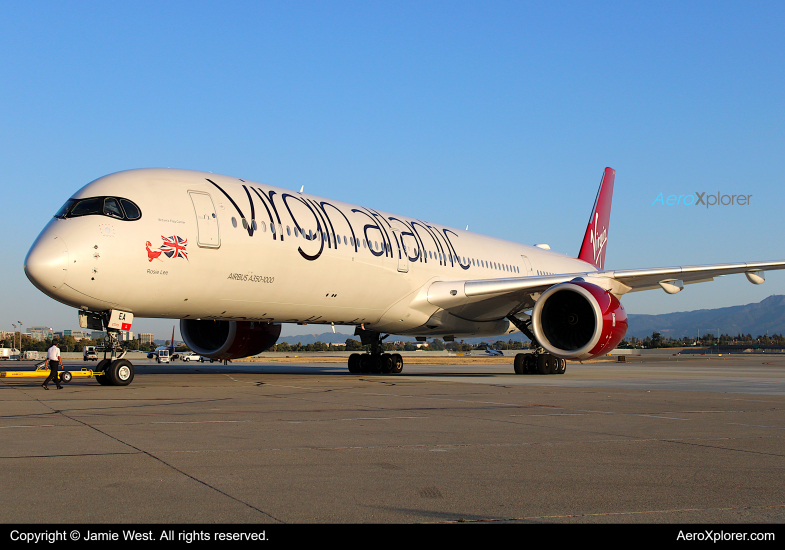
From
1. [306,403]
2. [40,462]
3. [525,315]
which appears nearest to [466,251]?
[525,315]

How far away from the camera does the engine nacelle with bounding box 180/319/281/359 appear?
1756 cm

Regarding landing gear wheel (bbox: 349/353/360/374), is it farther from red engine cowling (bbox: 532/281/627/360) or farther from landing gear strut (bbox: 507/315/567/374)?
red engine cowling (bbox: 532/281/627/360)

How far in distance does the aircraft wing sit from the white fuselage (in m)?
0.54

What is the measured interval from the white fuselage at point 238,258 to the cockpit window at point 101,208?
0.34ft

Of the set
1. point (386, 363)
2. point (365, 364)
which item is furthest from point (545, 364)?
point (365, 364)

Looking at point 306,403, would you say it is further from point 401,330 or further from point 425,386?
point 401,330

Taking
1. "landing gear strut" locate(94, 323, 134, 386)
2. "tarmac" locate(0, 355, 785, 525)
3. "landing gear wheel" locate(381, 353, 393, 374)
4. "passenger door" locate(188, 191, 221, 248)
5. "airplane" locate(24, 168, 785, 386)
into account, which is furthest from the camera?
"landing gear wheel" locate(381, 353, 393, 374)

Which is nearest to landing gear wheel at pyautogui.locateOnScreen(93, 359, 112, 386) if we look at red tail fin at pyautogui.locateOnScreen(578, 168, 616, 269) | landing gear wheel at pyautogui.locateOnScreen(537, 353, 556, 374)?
landing gear wheel at pyautogui.locateOnScreen(537, 353, 556, 374)

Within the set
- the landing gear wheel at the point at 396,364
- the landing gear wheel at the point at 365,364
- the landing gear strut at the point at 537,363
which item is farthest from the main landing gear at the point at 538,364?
the landing gear wheel at the point at 365,364

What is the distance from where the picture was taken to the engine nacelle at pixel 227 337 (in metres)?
17.6

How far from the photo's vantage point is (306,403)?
370 inches

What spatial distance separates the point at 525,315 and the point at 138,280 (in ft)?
40.6

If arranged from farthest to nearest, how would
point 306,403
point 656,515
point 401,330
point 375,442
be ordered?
point 401,330 → point 306,403 → point 375,442 → point 656,515

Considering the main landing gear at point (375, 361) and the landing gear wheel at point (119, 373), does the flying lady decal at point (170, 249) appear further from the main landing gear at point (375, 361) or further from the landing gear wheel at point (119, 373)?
the main landing gear at point (375, 361)
